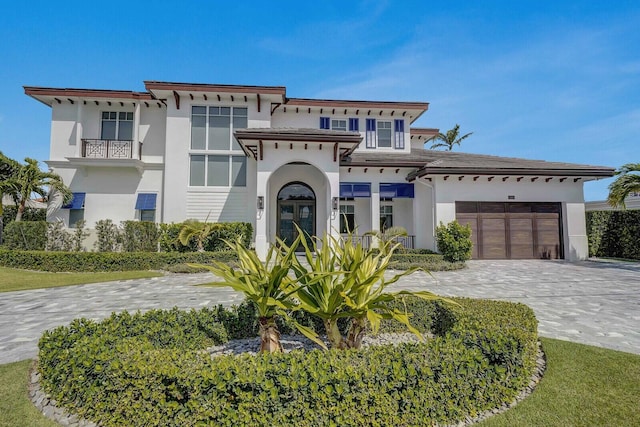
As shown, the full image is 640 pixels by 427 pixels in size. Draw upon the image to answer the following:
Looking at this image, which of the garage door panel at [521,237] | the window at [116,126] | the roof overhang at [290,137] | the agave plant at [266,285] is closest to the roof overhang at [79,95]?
the window at [116,126]

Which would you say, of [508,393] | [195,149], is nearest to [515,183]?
[508,393]

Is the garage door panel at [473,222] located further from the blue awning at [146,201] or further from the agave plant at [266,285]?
the blue awning at [146,201]

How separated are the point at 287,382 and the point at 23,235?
1742 centimetres

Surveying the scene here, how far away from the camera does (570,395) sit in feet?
10.7

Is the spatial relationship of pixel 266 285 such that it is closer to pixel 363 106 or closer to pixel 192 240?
pixel 192 240

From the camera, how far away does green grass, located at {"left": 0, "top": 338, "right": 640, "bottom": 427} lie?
286 centimetres

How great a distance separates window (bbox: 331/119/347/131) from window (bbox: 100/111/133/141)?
448 inches

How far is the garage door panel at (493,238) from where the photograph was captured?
15.3m

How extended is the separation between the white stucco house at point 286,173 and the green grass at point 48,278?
4.67 meters

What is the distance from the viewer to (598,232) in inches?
659

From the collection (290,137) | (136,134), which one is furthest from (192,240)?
(136,134)

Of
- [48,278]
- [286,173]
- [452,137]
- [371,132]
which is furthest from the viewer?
[452,137]

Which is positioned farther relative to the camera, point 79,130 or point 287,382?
point 79,130

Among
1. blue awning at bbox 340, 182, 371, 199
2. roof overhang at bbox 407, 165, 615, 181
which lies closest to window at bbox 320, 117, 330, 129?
blue awning at bbox 340, 182, 371, 199
